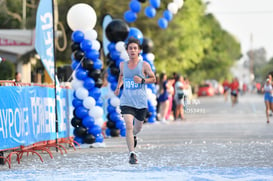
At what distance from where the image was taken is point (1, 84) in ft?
44.3

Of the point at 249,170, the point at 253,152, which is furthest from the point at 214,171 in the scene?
the point at 253,152

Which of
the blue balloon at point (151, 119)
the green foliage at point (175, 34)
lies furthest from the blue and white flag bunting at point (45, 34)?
the green foliage at point (175, 34)

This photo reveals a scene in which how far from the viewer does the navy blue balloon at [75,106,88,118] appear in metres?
16.9

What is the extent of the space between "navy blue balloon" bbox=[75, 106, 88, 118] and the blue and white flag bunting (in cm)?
147

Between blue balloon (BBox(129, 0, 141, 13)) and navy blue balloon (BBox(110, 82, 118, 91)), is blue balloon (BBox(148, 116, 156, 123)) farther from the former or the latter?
navy blue balloon (BBox(110, 82, 118, 91))

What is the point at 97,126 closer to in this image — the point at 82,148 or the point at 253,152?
the point at 82,148

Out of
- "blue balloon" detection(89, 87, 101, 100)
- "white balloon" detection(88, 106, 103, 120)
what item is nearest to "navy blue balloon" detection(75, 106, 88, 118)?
"white balloon" detection(88, 106, 103, 120)

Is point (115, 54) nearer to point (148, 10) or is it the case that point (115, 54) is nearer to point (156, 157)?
point (148, 10)

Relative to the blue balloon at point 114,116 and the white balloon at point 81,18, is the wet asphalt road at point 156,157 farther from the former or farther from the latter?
the white balloon at point 81,18

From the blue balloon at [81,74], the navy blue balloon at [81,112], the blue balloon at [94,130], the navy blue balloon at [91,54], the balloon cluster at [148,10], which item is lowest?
the blue balloon at [94,130]

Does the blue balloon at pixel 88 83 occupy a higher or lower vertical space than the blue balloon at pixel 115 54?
lower

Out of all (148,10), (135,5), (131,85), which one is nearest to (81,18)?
(131,85)

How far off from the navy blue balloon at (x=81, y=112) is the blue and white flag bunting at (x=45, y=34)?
57.7 inches

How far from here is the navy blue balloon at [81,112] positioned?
16891 millimetres
